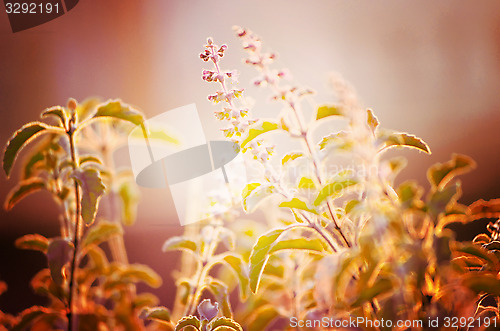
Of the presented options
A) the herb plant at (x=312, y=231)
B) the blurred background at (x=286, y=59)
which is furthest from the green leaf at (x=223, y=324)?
the blurred background at (x=286, y=59)

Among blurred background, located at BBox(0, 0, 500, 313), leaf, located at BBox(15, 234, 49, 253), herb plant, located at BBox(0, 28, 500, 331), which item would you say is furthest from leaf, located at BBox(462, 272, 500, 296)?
blurred background, located at BBox(0, 0, 500, 313)

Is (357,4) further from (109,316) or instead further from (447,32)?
(109,316)

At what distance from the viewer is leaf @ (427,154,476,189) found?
387mm

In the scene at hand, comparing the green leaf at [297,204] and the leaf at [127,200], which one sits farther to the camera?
the leaf at [127,200]

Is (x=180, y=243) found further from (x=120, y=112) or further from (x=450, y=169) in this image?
(x=450, y=169)

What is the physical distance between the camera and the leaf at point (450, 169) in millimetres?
387

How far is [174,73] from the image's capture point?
4.02ft

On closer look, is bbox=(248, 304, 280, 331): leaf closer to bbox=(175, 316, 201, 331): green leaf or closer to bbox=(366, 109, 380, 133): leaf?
bbox=(175, 316, 201, 331): green leaf

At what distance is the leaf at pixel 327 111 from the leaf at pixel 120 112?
0.77 ft

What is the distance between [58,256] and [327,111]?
0.38 metres

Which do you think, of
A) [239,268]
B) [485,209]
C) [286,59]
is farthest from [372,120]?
[286,59]

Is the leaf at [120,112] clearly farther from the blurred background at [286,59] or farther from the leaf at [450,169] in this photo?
the blurred background at [286,59]

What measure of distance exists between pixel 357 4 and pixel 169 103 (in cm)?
69

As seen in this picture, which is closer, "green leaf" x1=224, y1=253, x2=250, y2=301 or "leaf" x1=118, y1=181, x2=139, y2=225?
"green leaf" x1=224, y1=253, x2=250, y2=301
